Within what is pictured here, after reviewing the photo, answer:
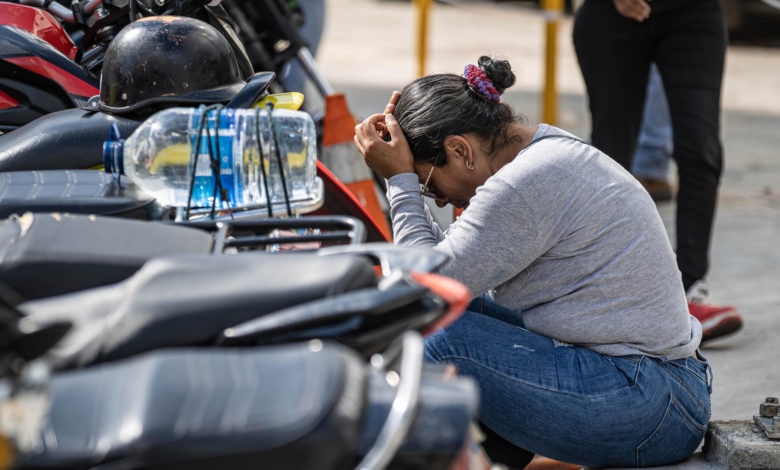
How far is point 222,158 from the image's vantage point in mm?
1938

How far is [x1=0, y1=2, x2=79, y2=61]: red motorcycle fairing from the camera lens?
8.89ft

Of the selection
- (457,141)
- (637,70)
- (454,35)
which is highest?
(457,141)

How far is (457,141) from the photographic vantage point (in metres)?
2.08

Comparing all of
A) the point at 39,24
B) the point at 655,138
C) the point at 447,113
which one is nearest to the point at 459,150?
the point at 447,113

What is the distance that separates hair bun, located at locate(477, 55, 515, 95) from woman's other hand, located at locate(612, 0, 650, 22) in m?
1.43

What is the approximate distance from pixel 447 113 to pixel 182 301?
1.00m

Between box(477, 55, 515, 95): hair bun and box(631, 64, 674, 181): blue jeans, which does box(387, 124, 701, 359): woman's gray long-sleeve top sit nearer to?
box(477, 55, 515, 95): hair bun

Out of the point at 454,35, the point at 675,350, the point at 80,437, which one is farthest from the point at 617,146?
the point at 454,35

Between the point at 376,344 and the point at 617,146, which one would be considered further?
the point at 617,146

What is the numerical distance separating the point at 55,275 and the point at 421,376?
0.52m

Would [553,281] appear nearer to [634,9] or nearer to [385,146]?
[385,146]

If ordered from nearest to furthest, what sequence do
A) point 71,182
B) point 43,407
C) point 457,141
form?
point 43,407 → point 71,182 → point 457,141

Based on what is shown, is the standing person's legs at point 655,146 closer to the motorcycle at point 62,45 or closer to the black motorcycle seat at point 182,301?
the motorcycle at point 62,45

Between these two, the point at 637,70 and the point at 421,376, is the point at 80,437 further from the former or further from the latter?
the point at 637,70
